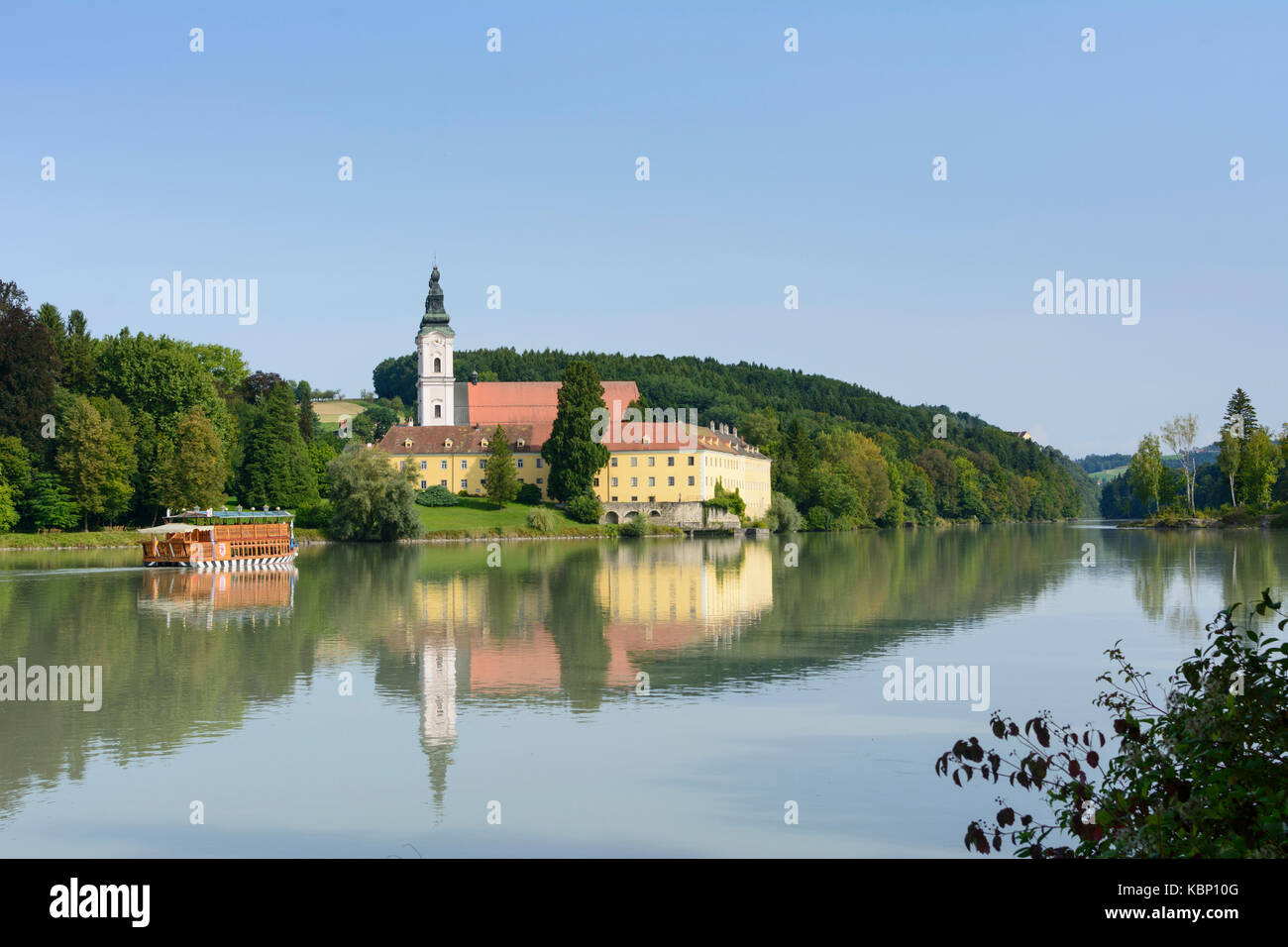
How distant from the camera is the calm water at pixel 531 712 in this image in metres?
10.3

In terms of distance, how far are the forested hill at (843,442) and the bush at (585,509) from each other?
2398cm

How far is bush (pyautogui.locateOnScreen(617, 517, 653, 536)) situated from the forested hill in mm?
22385

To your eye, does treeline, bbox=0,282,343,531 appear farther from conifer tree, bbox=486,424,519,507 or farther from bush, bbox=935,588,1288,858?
bush, bbox=935,588,1288,858

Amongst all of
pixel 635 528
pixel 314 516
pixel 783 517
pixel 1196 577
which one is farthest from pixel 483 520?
pixel 1196 577

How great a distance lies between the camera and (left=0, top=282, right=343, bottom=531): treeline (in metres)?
69.1

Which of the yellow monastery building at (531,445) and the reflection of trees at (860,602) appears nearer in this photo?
the reflection of trees at (860,602)

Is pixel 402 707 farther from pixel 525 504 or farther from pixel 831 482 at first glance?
pixel 831 482

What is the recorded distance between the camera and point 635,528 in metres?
87.9

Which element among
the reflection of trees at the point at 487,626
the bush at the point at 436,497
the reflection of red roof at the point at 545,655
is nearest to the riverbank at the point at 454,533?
the bush at the point at 436,497

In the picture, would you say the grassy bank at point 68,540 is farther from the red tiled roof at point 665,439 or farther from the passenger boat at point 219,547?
the red tiled roof at point 665,439

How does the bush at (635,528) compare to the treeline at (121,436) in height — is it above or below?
below

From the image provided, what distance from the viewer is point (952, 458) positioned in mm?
152250

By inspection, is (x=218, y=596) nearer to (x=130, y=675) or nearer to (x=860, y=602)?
(x=130, y=675)
